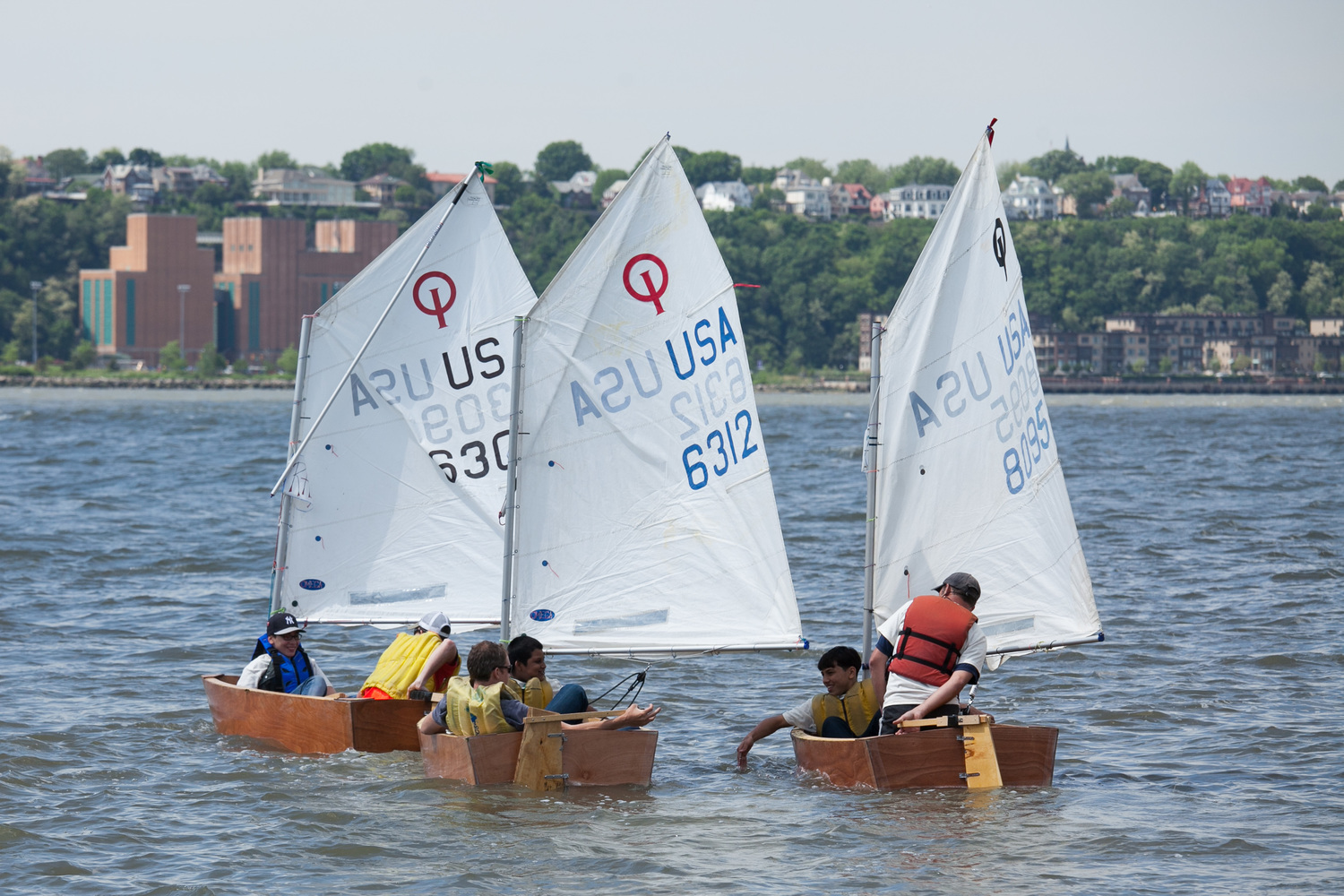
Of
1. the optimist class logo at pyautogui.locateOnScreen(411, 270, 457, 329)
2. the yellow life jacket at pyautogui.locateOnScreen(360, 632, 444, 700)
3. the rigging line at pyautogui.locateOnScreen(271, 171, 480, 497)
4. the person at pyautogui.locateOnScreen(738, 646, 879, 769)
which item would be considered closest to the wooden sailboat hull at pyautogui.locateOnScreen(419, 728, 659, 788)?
the yellow life jacket at pyautogui.locateOnScreen(360, 632, 444, 700)

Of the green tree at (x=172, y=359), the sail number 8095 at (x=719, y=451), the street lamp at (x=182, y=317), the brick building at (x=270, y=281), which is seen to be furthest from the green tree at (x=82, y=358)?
the sail number 8095 at (x=719, y=451)

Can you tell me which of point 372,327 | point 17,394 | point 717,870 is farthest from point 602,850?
point 17,394

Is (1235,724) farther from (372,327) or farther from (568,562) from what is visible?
(372,327)

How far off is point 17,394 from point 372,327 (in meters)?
139

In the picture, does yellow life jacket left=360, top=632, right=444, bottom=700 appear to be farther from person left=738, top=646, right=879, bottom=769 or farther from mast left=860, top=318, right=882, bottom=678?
mast left=860, top=318, right=882, bottom=678

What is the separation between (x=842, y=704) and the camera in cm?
1248

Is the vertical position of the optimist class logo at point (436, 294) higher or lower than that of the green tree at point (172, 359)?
higher

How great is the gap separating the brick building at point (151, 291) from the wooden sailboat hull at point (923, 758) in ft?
516

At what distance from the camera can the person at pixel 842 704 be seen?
12.3 meters

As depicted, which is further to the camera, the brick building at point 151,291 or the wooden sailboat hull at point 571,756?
the brick building at point 151,291

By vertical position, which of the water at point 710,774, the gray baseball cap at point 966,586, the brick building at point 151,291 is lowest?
the water at point 710,774

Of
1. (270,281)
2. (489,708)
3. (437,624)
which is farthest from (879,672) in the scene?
(270,281)

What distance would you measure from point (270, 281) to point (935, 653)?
16246 cm

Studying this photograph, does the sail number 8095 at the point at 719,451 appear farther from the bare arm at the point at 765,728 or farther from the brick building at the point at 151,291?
the brick building at the point at 151,291
